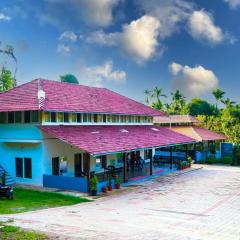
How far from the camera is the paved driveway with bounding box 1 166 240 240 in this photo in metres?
13.9

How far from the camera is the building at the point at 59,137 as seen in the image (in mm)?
24953

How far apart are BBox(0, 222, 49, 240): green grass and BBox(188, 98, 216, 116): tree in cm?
8279

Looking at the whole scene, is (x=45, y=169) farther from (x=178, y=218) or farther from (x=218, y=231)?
(x=218, y=231)

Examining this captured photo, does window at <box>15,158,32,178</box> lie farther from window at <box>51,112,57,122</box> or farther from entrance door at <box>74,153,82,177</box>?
entrance door at <box>74,153,82,177</box>

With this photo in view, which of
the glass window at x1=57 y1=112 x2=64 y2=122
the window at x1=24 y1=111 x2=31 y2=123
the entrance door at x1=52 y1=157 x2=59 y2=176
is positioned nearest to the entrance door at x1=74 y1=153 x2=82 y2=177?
the entrance door at x1=52 y1=157 x2=59 y2=176

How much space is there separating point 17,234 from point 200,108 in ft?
276

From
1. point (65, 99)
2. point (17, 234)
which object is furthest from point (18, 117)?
point (17, 234)

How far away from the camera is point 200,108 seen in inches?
3666

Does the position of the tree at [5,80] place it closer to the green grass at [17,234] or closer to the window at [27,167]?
the window at [27,167]

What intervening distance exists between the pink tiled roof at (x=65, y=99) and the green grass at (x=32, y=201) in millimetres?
5699

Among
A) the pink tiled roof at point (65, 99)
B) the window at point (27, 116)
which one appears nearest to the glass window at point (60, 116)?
the pink tiled roof at point (65, 99)

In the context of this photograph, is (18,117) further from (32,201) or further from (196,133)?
(196,133)

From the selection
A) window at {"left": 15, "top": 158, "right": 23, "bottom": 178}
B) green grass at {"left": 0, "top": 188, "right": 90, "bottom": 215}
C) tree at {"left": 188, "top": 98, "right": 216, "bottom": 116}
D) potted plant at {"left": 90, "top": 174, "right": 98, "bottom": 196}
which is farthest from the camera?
tree at {"left": 188, "top": 98, "right": 216, "bottom": 116}

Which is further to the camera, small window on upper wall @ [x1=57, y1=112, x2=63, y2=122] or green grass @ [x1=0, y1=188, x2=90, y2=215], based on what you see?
small window on upper wall @ [x1=57, y1=112, x2=63, y2=122]
